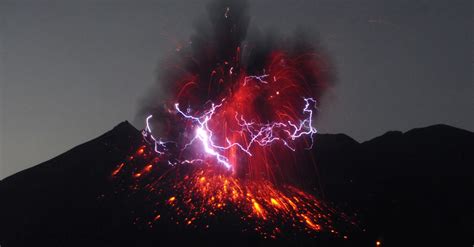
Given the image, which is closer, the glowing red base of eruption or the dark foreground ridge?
the dark foreground ridge

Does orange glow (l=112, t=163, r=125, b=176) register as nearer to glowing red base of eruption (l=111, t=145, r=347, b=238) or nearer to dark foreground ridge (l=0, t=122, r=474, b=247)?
glowing red base of eruption (l=111, t=145, r=347, b=238)

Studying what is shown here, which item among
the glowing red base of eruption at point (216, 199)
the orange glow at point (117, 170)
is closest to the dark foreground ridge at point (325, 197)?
the orange glow at point (117, 170)

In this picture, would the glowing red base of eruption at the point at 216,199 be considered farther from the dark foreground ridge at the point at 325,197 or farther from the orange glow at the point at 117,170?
the dark foreground ridge at the point at 325,197

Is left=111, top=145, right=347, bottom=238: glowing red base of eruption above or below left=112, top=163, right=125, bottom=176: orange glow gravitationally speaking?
below

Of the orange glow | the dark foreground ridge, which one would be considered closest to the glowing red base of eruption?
the orange glow

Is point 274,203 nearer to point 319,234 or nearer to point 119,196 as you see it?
point 319,234

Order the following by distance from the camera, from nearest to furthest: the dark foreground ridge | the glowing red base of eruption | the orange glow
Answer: the dark foreground ridge → the glowing red base of eruption → the orange glow

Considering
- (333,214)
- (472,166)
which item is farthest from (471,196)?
(333,214)
